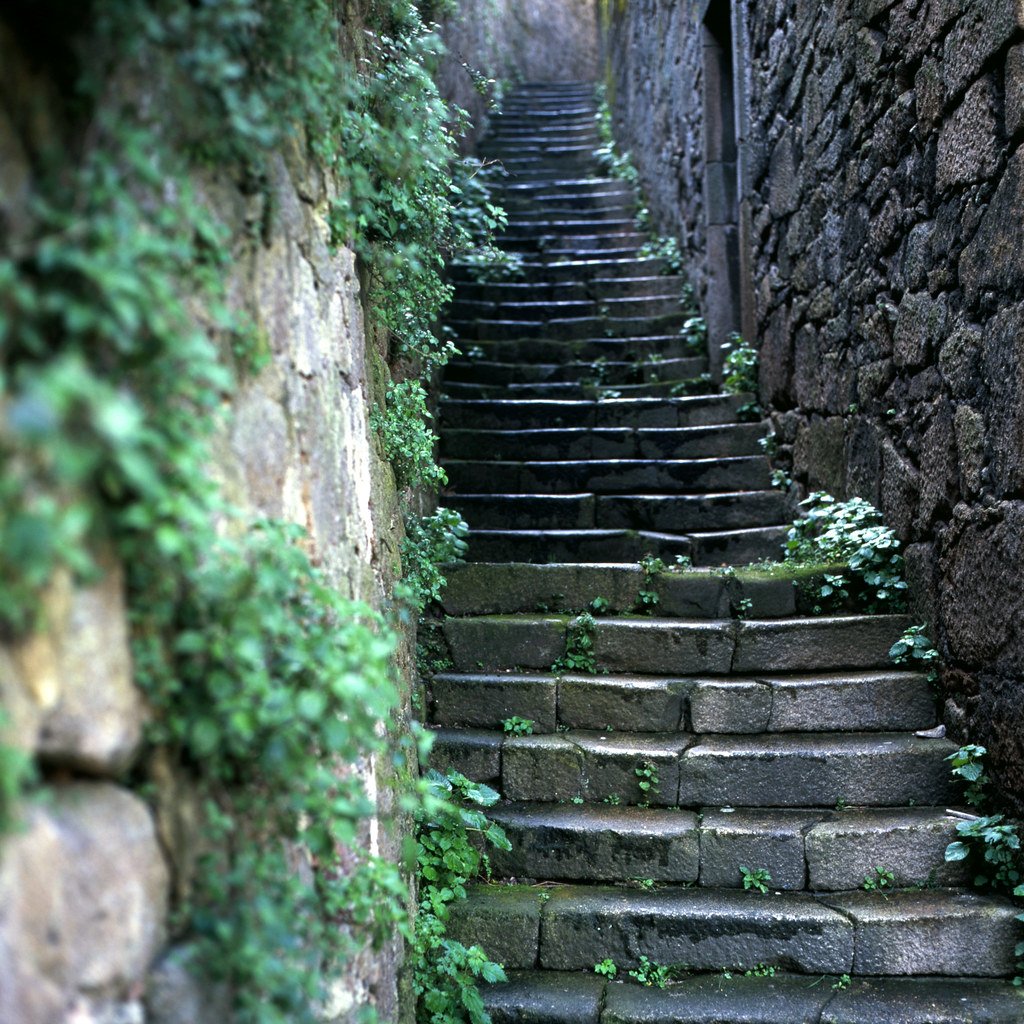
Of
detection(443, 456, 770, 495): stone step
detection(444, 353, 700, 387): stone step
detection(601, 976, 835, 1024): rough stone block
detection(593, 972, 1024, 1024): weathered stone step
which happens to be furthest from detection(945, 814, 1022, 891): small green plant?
detection(444, 353, 700, 387): stone step

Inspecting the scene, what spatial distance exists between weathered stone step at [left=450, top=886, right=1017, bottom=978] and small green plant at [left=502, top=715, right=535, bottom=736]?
2.00 feet

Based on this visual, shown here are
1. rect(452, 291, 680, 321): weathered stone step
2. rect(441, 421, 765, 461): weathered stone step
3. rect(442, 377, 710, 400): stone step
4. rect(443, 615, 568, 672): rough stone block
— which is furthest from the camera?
rect(452, 291, 680, 321): weathered stone step

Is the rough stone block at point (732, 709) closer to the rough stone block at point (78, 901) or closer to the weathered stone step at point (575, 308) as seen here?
the rough stone block at point (78, 901)

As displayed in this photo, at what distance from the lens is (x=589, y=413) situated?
5.07 metres

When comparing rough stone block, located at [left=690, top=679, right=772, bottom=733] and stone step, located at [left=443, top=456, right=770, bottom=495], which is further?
stone step, located at [left=443, top=456, right=770, bottom=495]

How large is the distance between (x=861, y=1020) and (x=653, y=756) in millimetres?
939

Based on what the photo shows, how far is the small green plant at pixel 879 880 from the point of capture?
2760 mm

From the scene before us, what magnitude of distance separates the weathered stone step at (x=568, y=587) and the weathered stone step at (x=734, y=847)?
0.92m

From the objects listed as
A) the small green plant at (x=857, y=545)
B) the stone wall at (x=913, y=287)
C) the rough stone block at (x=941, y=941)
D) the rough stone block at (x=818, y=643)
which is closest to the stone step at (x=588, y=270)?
the stone wall at (x=913, y=287)

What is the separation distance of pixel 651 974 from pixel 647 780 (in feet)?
1.99

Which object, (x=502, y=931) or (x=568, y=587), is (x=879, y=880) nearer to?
(x=502, y=931)

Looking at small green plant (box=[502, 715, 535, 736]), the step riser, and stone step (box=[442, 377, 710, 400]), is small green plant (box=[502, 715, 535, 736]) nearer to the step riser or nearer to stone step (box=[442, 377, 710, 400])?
the step riser

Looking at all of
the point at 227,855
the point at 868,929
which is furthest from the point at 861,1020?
the point at 227,855

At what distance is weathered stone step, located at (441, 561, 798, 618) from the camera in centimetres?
371
